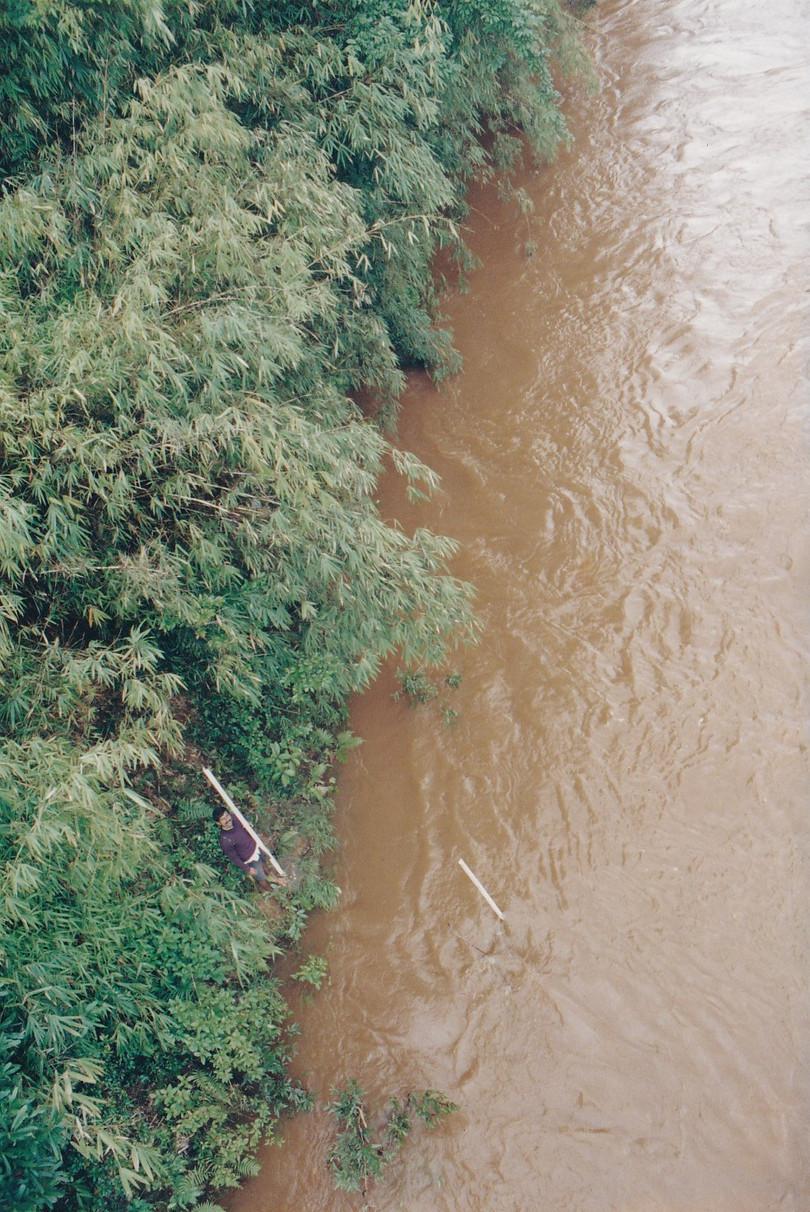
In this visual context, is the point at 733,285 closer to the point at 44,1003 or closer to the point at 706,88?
the point at 706,88

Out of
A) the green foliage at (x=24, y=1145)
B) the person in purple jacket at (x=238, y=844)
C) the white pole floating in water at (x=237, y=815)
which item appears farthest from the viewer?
the person in purple jacket at (x=238, y=844)

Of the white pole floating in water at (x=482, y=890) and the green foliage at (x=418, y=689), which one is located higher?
the green foliage at (x=418, y=689)

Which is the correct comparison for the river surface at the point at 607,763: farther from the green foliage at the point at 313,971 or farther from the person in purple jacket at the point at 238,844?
the person in purple jacket at the point at 238,844

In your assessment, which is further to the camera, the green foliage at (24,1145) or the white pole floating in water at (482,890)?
the white pole floating in water at (482,890)

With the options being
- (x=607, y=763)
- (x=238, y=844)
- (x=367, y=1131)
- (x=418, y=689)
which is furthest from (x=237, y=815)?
(x=607, y=763)

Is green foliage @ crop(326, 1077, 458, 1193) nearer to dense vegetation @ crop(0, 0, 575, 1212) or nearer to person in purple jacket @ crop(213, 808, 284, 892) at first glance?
dense vegetation @ crop(0, 0, 575, 1212)

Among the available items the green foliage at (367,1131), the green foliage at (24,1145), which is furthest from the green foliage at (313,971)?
the green foliage at (24,1145)

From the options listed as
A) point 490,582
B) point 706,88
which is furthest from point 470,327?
point 706,88
